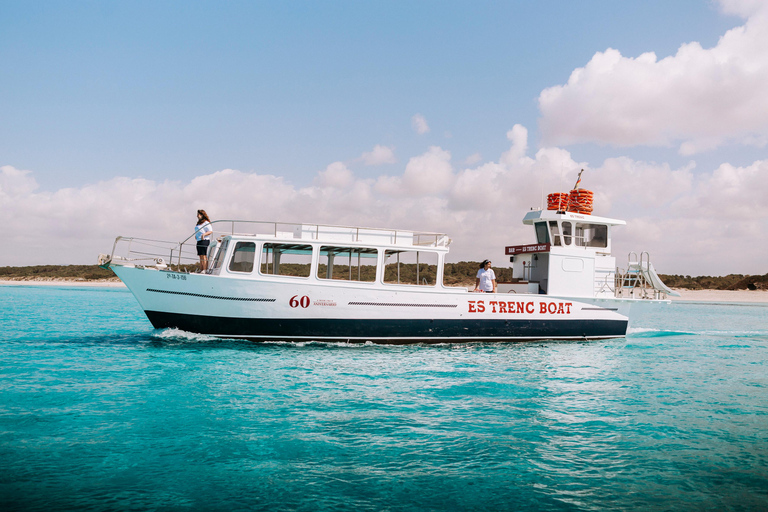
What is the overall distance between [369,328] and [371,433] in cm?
747

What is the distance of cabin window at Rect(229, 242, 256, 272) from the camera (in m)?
13.3

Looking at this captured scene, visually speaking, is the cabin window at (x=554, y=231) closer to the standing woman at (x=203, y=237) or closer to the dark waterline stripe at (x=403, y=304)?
the dark waterline stripe at (x=403, y=304)

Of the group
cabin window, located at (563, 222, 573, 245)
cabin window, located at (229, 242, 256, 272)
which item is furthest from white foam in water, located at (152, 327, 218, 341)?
cabin window, located at (563, 222, 573, 245)

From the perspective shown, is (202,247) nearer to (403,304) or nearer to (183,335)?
(183,335)

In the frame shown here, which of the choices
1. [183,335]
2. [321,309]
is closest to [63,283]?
[183,335]

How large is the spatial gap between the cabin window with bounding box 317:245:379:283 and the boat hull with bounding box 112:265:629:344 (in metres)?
0.64

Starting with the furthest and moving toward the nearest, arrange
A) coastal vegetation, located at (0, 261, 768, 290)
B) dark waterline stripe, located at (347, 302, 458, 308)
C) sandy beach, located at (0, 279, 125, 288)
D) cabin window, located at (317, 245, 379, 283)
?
sandy beach, located at (0, 279, 125, 288) < coastal vegetation, located at (0, 261, 768, 290) < cabin window, located at (317, 245, 379, 283) < dark waterline stripe, located at (347, 302, 458, 308)

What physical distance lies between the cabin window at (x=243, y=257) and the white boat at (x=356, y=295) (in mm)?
28

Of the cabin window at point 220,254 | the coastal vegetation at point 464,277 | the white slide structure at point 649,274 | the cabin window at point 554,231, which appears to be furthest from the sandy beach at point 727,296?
the cabin window at point 220,254

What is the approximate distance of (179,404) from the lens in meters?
7.62

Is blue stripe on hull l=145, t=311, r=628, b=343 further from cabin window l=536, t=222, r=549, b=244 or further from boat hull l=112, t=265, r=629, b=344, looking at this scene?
cabin window l=536, t=222, r=549, b=244

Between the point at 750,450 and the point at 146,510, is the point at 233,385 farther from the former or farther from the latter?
the point at 750,450

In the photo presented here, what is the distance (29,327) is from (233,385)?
14.6m

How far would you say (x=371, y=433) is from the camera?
626cm
